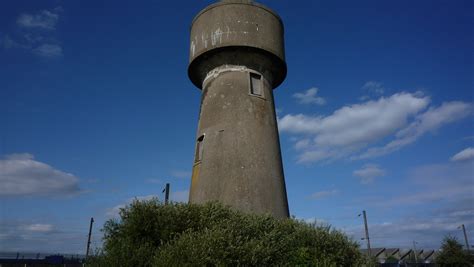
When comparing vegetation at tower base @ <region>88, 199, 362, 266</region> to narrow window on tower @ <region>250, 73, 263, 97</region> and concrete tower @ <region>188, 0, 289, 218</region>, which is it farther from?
narrow window on tower @ <region>250, 73, 263, 97</region>

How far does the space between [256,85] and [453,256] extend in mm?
25315

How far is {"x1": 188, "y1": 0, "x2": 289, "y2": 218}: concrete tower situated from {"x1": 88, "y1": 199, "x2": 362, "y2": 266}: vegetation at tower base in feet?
5.81

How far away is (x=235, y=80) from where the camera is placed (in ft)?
36.2

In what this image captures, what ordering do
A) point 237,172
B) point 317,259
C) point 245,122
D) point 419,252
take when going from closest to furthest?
point 317,259 → point 237,172 → point 245,122 → point 419,252

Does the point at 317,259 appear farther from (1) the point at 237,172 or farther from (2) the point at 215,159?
(2) the point at 215,159

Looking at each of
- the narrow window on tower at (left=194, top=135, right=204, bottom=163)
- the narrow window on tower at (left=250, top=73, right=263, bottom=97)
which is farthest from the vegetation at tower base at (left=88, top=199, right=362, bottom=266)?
the narrow window on tower at (left=250, top=73, right=263, bottom=97)

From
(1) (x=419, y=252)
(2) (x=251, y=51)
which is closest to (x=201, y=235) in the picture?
(2) (x=251, y=51)

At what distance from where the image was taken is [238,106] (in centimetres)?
1065

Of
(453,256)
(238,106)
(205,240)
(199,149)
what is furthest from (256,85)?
(453,256)

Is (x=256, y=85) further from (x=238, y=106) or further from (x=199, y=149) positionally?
(x=199, y=149)

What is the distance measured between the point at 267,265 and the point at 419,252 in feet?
209

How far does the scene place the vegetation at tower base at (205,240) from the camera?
6.17 meters

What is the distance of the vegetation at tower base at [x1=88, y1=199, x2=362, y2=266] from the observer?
6.17m

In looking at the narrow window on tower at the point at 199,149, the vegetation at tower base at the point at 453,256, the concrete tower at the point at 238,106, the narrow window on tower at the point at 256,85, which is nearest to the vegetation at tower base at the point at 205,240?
the concrete tower at the point at 238,106
